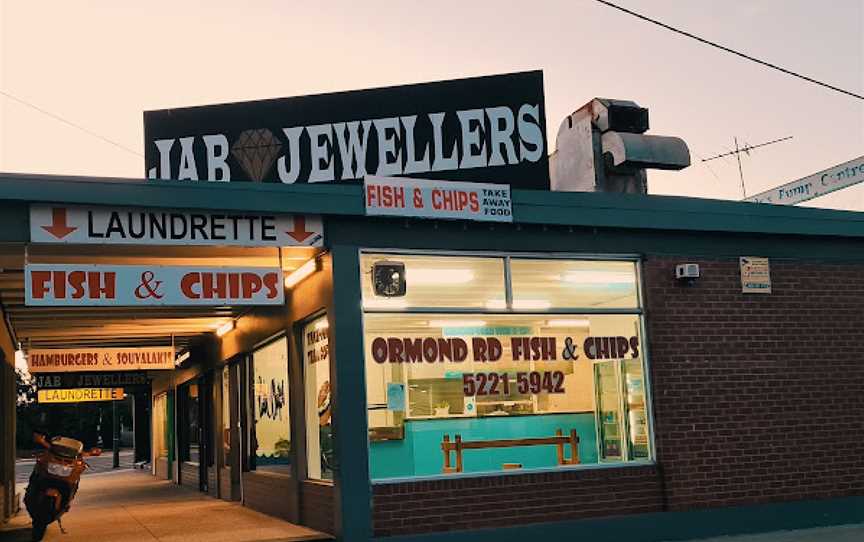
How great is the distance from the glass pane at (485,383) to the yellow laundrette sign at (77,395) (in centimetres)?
2199

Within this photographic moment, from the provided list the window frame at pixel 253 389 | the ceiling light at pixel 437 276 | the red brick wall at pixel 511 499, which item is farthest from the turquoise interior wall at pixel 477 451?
the window frame at pixel 253 389

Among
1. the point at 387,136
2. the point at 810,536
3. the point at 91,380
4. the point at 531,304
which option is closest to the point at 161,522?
the point at 387,136

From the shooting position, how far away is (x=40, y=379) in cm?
2745

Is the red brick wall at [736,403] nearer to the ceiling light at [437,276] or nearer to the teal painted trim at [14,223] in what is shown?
the ceiling light at [437,276]

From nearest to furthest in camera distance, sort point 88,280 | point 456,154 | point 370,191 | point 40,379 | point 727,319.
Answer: point 88,280 → point 370,191 → point 727,319 → point 456,154 → point 40,379

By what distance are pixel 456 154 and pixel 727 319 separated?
4.43 metres

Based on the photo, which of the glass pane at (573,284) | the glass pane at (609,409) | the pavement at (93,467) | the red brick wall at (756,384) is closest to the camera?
the glass pane at (573,284)

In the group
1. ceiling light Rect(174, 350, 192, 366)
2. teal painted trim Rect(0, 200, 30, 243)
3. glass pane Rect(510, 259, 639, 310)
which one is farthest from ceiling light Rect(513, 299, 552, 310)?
ceiling light Rect(174, 350, 192, 366)

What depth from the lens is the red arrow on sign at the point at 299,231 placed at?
10.8 metres

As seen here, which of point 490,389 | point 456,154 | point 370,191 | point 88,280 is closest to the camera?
point 88,280

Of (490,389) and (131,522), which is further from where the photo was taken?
(131,522)

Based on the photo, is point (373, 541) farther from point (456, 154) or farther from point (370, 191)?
point (456, 154)

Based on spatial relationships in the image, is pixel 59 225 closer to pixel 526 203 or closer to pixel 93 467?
pixel 526 203

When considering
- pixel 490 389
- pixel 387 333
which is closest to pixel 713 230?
pixel 490 389
